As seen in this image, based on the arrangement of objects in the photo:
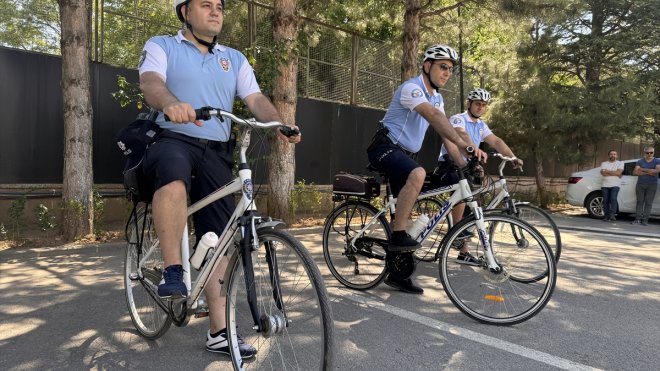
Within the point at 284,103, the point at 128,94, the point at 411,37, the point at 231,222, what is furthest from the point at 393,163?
the point at 411,37

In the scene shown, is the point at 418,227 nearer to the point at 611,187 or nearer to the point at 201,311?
the point at 201,311

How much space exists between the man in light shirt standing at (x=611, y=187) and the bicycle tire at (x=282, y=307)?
445 inches

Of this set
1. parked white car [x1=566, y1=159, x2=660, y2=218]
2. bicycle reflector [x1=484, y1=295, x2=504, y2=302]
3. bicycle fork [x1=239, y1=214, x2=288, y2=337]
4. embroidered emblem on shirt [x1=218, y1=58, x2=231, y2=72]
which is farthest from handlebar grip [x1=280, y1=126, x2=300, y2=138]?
parked white car [x1=566, y1=159, x2=660, y2=218]

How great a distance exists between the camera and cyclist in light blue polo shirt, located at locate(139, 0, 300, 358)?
8.43ft

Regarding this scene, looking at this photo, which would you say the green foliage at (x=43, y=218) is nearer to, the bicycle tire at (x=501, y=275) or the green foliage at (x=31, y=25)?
the green foliage at (x=31, y=25)

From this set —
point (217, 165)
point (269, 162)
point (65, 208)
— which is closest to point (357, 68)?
point (269, 162)

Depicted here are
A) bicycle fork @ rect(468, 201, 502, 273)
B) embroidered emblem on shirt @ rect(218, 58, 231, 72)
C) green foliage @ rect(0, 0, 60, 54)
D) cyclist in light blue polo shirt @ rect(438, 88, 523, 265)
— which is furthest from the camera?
green foliage @ rect(0, 0, 60, 54)

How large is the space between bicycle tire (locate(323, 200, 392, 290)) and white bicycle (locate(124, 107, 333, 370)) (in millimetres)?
1911

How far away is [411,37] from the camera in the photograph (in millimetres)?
10312

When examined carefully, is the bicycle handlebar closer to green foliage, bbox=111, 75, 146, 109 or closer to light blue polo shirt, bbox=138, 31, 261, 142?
light blue polo shirt, bbox=138, 31, 261, 142

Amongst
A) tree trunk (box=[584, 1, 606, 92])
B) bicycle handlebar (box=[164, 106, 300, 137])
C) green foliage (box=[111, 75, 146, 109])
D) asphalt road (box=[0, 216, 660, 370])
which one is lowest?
asphalt road (box=[0, 216, 660, 370])

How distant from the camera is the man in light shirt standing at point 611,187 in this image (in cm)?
1170

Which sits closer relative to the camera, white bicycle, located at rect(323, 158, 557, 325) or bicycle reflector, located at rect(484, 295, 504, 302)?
white bicycle, located at rect(323, 158, 557, 325)

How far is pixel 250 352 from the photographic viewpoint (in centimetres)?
262
